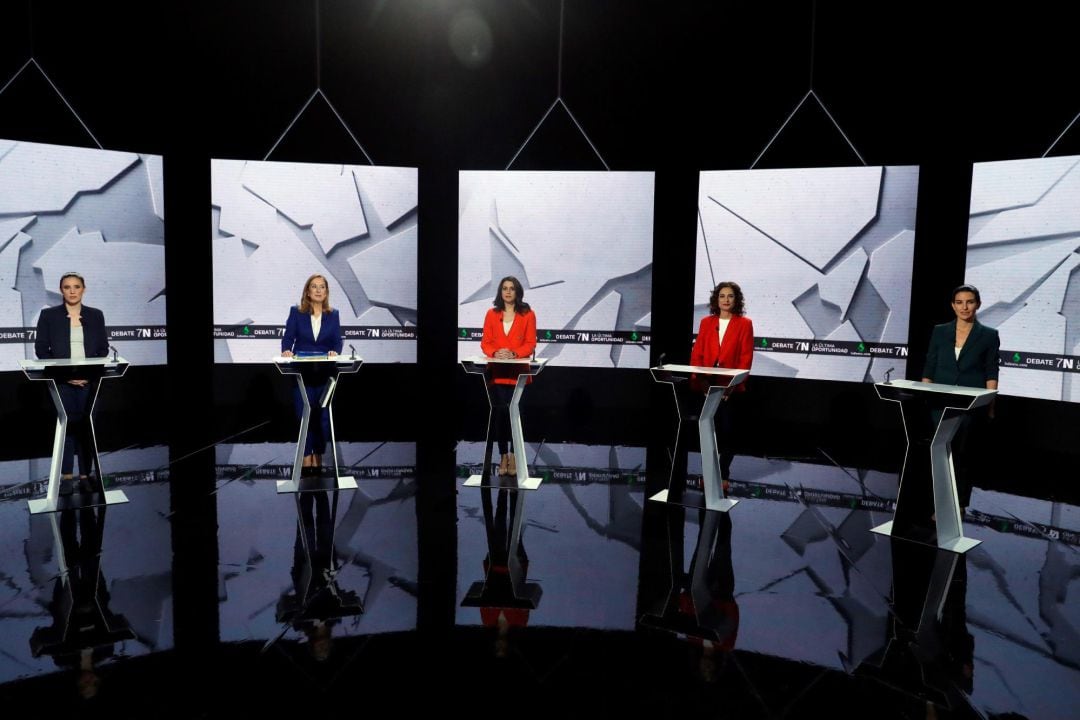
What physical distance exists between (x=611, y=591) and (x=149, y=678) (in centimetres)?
173

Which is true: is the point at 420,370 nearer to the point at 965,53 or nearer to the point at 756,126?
the point at 756,126

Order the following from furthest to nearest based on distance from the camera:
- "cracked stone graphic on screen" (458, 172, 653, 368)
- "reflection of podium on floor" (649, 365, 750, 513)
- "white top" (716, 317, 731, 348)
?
1. "cracked stone graphic on screen" (458, 172, 653, 368)
2. "white top" (716, 317, 731, 348)
3. "reflection of podium on floor" (649, 365, 750, 513)

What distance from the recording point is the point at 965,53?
5988 millimetres

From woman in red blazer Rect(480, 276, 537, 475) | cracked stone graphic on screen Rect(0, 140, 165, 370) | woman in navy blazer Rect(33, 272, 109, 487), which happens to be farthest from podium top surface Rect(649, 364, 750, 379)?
cracked stone graphic on screen Rect(0, 140, 165, 370)

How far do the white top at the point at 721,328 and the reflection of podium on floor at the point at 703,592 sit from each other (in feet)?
4.14

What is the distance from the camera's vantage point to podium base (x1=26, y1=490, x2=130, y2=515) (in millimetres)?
4090

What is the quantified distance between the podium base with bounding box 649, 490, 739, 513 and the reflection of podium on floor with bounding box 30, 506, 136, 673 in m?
2.93

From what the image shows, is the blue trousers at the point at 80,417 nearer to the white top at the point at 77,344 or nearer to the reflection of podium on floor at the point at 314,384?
the white top at the point at 77,344

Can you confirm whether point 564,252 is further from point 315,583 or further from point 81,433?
point 315,583

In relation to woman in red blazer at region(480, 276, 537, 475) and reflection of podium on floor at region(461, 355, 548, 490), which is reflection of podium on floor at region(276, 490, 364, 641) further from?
woman in red blazer at region(480, 276, 537, 475)

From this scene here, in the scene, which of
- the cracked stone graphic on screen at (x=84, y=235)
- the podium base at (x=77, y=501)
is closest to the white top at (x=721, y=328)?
the podium base at (x=77, y=501)

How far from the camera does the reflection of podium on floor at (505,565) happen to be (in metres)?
3.00

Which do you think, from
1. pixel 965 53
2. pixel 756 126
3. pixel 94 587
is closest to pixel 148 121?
pixel 94 587

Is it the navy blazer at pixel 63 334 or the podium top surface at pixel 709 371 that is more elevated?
the navy blazer at pixel 63 334
